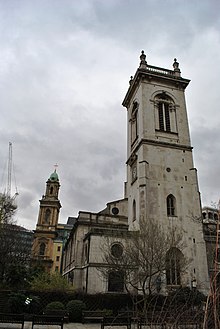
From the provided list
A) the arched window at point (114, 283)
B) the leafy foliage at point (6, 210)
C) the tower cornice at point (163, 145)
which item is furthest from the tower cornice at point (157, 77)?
the arched window at point (114, 283)

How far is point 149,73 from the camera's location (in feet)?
129

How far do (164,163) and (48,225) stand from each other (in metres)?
51.6

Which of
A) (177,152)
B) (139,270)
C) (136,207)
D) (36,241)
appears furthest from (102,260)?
(36,241)

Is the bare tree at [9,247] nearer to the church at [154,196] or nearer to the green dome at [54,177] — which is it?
the church at [154,196]

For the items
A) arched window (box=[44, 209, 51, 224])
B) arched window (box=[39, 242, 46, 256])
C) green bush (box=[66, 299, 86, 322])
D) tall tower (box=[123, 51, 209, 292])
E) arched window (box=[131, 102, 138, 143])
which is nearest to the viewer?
green bush (box=[66, 299, 86, 322])

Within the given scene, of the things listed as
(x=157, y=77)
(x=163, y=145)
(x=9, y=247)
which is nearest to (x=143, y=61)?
(x=157, y=77)

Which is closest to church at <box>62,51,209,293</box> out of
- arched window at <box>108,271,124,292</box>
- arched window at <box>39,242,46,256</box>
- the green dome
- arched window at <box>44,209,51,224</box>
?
arched window at <box>108,271,124,292</box>

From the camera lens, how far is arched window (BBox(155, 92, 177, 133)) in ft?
122

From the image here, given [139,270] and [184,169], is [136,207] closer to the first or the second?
[184,169]

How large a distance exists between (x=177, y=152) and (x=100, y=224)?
1394 centimetres

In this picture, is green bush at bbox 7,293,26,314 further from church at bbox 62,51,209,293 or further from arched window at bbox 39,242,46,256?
arched window at bbox 39,242,46,256

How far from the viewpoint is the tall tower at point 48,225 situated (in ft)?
237

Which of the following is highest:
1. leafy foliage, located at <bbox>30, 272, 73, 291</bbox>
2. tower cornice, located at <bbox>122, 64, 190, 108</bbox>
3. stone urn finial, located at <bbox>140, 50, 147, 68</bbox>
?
stone urn finial, located at <bbox>140, 50, 147, 68</bbox>

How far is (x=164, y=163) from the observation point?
3422 cm
